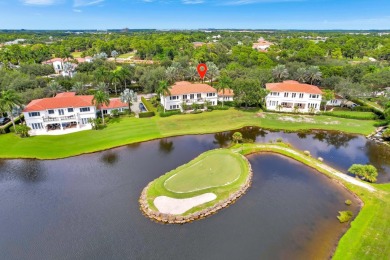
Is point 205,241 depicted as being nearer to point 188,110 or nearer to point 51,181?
point 51,181

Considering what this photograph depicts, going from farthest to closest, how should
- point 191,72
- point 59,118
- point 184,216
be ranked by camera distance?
point 191,72
point 59,118
point 184,216

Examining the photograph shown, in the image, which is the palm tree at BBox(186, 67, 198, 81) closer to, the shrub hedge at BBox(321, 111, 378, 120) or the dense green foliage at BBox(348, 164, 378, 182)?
the shrub hedge at BBox(321, 111, 378, 120)

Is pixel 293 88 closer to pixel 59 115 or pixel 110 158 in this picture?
pixel 110 158

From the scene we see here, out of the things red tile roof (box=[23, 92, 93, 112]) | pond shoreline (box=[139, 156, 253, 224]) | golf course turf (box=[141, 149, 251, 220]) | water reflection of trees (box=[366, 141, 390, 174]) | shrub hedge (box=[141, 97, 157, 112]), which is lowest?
water reflection of trees (box=[366, 141, 390, 174])

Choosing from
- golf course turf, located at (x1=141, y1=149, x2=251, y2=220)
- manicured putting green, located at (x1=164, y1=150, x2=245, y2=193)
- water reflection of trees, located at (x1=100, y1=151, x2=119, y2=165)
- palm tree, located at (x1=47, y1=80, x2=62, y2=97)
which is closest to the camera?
golf course turf, located at (x1=141, y1=149, x2=251, y2=220)

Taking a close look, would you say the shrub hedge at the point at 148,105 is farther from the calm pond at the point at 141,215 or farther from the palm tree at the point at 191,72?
the calm pond at the point at 141,215

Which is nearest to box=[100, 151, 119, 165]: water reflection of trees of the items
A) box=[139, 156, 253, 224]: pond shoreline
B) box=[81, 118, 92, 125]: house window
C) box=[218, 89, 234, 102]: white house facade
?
box=[139, 156, 253, 224]: pond shoreline

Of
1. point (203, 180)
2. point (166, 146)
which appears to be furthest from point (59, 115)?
point (203, 180)
